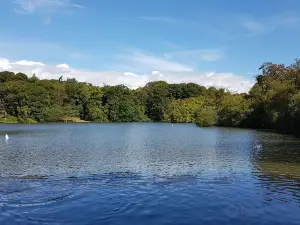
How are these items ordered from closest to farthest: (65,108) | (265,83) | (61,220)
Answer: (61,220), (265,83), (65,108)

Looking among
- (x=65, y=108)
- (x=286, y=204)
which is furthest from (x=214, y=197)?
(x=65, y=108)

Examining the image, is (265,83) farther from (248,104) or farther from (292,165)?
(292,165)

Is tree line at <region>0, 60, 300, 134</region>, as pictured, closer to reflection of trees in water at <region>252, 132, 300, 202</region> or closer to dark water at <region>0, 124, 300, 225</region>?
reflection of trees in water at <region>252, 132, 300, 202</region>

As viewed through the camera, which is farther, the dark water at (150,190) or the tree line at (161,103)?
the tree line at (161,103)

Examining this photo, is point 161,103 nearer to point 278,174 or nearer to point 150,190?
point 278,174

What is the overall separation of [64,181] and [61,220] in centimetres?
667

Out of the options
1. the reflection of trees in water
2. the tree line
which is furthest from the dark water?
the tree line

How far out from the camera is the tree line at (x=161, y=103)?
6769cm

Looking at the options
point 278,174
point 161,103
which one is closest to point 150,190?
point 278,174

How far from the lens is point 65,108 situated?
11944 centimetres

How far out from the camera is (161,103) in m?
138

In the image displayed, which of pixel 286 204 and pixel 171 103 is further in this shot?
pixel 171 103

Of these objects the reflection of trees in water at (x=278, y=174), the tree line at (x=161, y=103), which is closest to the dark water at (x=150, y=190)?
the reflection of trees in water at (x=278, y=174)

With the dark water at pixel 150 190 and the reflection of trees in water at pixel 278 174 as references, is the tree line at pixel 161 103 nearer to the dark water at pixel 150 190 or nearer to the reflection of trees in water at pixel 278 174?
the reflection of trees in water at pixel 278 174
